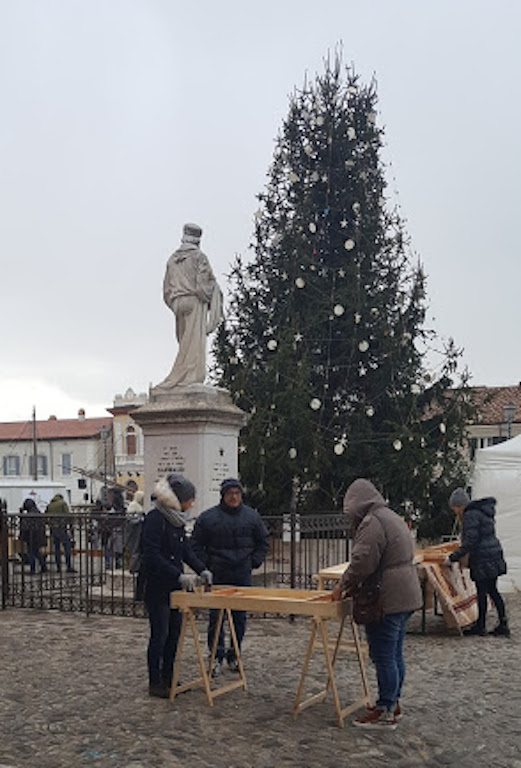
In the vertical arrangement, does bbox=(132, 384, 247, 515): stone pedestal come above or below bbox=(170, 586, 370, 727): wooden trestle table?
above

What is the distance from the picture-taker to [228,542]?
795 cm

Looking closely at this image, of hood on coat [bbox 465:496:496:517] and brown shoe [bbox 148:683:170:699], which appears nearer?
brown shoe [bbox 148:683:170:699]

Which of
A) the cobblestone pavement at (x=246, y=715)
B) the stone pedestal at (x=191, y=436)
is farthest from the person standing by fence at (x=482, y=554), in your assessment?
the stone pedestal at (x=191, y=436)

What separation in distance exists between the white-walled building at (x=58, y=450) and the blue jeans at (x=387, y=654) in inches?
2678

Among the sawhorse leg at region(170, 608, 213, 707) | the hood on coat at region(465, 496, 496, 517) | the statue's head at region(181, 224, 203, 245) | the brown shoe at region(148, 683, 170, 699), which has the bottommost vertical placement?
the brown shoe at region(148, 683, 170, 699)

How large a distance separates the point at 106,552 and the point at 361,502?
8.07 metres

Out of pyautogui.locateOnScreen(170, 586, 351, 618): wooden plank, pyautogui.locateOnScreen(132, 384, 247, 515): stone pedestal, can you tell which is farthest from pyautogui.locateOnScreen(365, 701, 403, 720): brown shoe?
pyautogui.locateOnScreen(132, 384, 247, 515): stone pedestal

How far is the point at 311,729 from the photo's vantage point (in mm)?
6344

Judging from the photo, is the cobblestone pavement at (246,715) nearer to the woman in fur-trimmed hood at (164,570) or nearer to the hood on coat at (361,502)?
the woman in fur-trimmed hood at (164,570)

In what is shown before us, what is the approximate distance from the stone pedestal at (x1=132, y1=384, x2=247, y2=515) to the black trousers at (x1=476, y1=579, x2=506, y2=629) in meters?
3.74

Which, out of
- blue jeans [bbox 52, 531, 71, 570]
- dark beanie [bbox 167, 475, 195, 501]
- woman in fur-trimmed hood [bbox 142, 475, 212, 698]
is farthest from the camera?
blue jeans [bbox 52, 531, 71, 570]

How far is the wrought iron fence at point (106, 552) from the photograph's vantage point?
12.0 meters

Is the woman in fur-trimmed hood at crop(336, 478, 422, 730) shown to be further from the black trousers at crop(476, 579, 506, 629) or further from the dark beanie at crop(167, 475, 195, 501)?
the black trousers at crop(476, 579, 506, 629)

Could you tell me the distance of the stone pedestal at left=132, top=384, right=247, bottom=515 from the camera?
12219 millimetres
